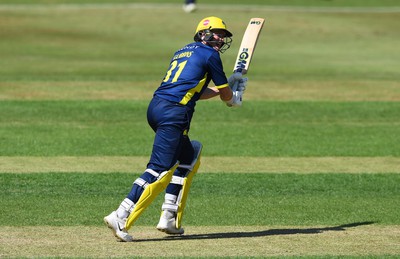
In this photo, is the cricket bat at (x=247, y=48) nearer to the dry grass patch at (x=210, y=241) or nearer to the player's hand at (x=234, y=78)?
the player's hand at (x=234, y=78)

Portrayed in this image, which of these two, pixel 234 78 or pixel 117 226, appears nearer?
pixel 117 226

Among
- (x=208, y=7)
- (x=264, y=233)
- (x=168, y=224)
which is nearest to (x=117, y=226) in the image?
(x=168, y=224)

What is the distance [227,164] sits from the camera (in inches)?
577

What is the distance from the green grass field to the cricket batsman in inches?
10.7

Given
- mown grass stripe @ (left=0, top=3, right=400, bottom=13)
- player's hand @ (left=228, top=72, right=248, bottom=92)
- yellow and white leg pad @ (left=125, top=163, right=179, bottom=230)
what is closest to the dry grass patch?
yellow and white leg pad @ (left=125, top=163, right=179, bottom=230)

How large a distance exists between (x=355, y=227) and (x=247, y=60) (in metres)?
2.16

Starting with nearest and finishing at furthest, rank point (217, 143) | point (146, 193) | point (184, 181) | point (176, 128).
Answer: point (146, 193) < point (176, 128) < point (184, 181) < point (217, 143)

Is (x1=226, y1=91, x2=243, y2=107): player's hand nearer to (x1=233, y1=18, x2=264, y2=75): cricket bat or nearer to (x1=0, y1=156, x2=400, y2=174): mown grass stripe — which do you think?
(x1=233, y1=18, x2=264, y2=75): cricket bat

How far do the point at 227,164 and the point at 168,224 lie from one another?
5072mm

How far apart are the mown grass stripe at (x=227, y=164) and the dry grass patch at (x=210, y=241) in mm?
3850

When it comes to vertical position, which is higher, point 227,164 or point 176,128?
point 176,128

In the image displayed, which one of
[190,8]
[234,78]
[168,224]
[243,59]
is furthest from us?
[190,8]

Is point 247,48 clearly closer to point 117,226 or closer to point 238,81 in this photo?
point 238,81

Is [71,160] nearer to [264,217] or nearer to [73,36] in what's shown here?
[264,217]
